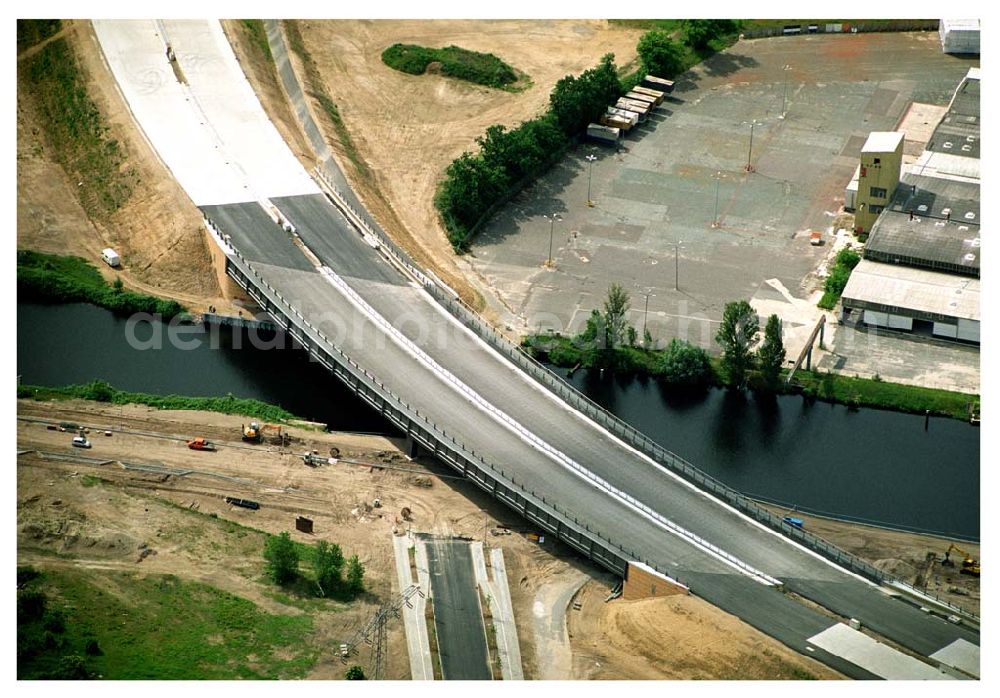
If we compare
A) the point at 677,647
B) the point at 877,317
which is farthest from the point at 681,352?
the point at 677,647

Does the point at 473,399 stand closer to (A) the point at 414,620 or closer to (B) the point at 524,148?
(A) the point at 414,620

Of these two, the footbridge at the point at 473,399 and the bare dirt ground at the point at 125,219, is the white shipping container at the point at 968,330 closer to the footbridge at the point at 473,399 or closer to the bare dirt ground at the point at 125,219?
the footbridge at the point at 473,399

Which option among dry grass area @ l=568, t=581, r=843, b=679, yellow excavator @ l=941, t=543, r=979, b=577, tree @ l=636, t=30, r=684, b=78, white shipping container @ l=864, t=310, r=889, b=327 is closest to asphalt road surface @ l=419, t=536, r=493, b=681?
dry grass area @ l=568, t=581, r=843, b=679

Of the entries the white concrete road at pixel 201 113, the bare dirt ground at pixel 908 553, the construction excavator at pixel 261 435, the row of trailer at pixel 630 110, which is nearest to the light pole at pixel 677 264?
the row of trailer at pixel 630 110

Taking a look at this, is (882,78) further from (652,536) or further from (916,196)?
(652,536)

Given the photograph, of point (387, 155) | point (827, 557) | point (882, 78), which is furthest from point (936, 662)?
point (882, 78)
